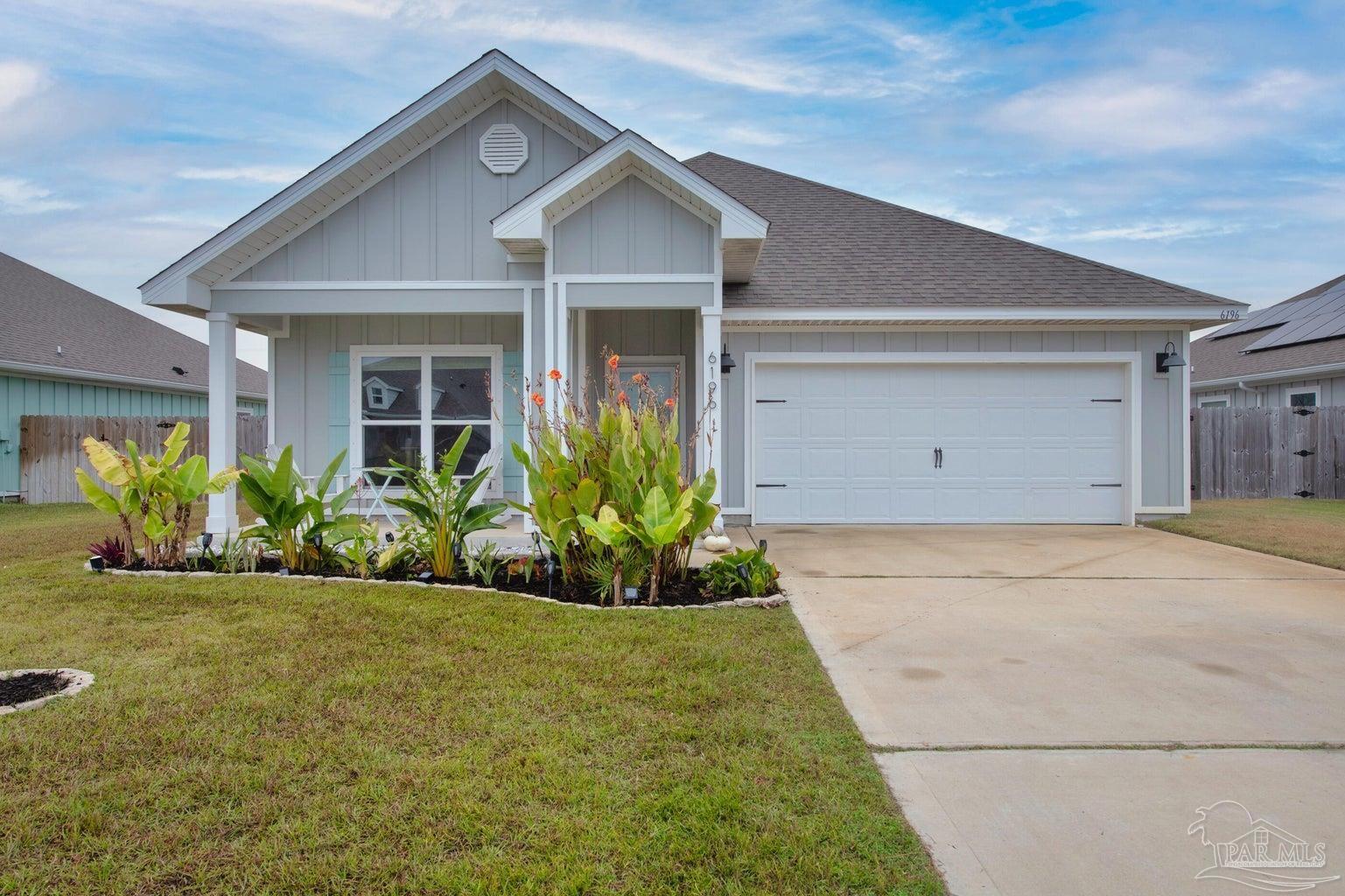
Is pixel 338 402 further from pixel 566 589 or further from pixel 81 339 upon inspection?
pixel 81 339

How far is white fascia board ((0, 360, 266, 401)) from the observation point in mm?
14117

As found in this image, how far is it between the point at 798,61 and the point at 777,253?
2.71 m

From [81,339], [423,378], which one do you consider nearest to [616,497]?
[423,378]

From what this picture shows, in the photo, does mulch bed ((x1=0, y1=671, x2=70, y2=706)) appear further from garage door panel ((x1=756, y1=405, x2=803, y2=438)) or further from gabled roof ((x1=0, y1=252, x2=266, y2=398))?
gabled roof ((x1=0, y1=252, x2=266, y2=398))

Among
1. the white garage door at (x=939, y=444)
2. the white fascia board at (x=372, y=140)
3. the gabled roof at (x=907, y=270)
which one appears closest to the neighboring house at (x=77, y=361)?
the white fascia board at (x=372, y=140)

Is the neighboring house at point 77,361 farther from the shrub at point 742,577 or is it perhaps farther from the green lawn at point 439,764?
the shrub at point 742,577

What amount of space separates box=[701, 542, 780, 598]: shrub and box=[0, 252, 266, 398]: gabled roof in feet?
47.4

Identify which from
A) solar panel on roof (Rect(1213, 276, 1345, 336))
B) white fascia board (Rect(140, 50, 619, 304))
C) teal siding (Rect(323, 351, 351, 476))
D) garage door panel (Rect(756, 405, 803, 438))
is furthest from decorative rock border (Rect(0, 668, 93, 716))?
solar panel on roof (Rect(1213, 276, 1345, 336))

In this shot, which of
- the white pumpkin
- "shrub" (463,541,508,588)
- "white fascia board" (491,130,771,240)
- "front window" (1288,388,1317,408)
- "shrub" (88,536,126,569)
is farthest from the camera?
"front window" (1288,388,1317,408)

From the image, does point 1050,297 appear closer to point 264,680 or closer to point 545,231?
point 545,231

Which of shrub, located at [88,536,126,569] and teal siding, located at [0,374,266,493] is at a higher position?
teal siding, located at [0,374,266,493]

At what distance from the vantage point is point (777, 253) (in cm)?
1115

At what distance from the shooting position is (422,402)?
1004 cm

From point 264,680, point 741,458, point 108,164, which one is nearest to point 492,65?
point 741,458
